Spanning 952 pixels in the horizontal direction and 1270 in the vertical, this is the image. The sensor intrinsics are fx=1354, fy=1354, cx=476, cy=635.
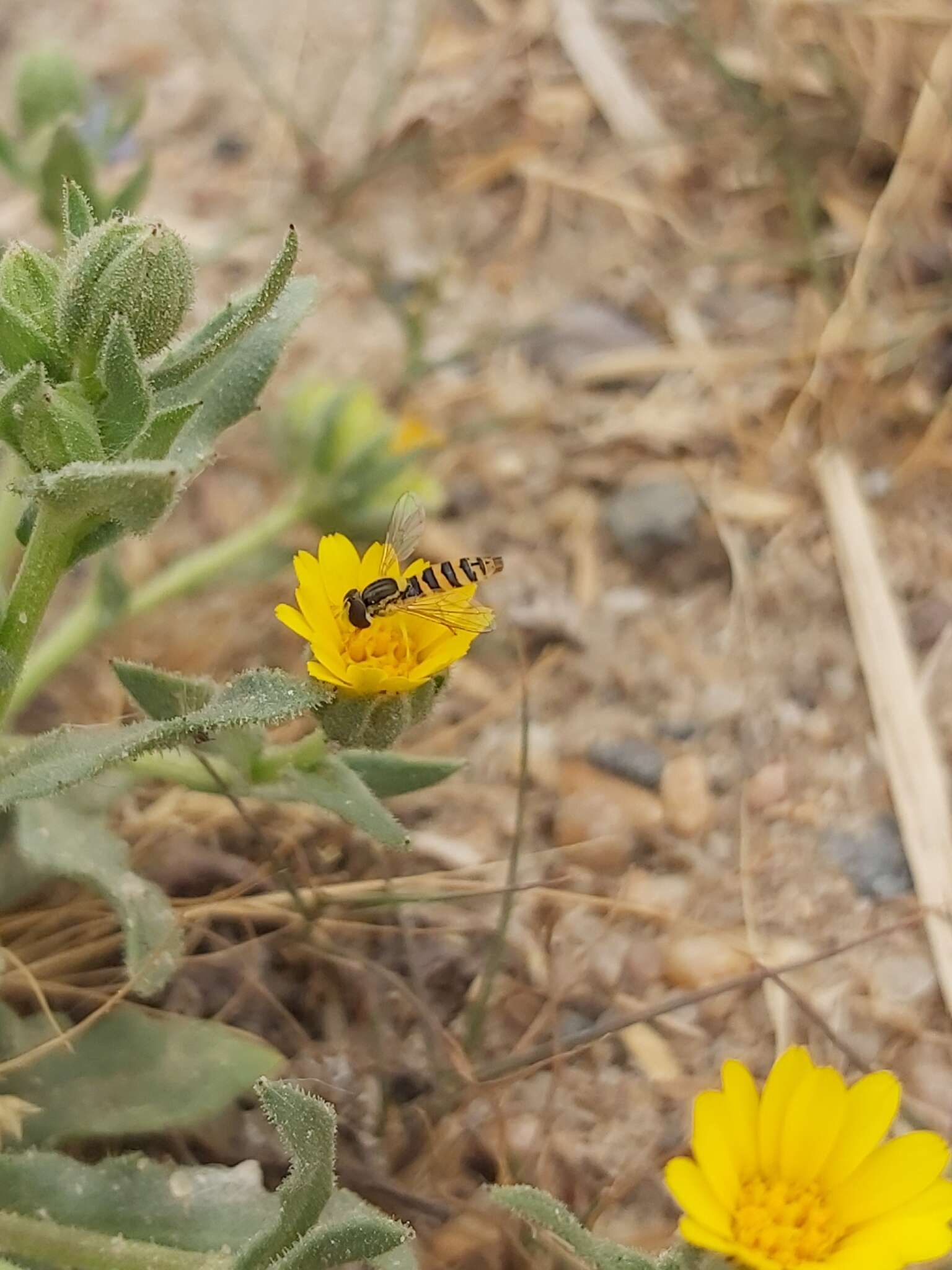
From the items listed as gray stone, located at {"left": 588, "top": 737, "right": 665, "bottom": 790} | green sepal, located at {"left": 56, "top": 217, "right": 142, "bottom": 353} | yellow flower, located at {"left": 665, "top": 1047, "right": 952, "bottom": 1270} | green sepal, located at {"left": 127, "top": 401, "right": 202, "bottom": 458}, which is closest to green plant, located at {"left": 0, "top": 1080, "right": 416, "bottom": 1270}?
yellow flower, located at {"left": 665, "top": 1047, "right": 952, "bottom": 1270}

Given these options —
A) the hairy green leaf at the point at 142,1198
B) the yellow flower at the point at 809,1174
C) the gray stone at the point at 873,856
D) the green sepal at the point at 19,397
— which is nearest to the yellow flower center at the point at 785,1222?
the yellow flower at the point at 809,1174

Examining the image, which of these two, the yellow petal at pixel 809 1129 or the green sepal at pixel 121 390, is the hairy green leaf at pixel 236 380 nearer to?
the green sepal at pixel 121 390

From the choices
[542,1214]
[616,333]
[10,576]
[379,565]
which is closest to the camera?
[542,1214]

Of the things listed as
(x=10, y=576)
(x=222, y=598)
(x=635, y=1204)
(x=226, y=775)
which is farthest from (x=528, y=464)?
(x=635, y=1204)

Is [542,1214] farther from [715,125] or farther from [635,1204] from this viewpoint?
[715,125]

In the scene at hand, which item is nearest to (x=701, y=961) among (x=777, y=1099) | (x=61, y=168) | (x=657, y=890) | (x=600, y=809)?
(x=657, y=890)

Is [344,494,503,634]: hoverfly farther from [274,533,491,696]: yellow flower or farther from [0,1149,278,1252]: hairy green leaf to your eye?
[0,1149,278,1252]: hairy green leaf

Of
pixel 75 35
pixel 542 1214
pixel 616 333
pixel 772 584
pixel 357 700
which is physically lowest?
pixel 772 584
